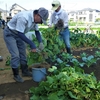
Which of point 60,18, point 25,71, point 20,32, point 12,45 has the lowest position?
point 25,71

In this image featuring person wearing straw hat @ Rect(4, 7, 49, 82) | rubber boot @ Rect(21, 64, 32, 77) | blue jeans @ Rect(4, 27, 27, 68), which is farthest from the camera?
rubber boot @ Rect(21, 64, 32, 77)

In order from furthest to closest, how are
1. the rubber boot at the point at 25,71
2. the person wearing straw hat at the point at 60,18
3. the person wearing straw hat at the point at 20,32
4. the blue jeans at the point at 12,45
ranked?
the person wearing straw hat at the point at 60,18 → the rubber boot at the point at 25,71 → the blue jeans at the point at 12,45 → the person wearing straw hat at the point at 20,32

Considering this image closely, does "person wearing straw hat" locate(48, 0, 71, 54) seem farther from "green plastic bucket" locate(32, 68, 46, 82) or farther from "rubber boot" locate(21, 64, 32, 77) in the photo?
"green plastic bucket" locate(32, 68, 46, 82)

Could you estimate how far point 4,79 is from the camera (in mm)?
3938

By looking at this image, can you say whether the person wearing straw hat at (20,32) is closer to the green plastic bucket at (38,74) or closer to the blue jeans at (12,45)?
the blue jeans at (12,45)

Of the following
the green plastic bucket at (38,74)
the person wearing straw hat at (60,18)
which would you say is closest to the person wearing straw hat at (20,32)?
the green plastic bucket at (38,74)

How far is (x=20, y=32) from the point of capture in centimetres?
331

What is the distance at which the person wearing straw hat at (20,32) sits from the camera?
10.8ft

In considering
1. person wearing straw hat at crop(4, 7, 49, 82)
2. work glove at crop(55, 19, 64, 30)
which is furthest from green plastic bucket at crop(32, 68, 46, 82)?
work glove at crop(55, 19, 64, 30)

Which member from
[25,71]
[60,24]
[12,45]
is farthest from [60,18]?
[12,45]

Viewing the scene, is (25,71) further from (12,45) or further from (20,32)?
(20,32)

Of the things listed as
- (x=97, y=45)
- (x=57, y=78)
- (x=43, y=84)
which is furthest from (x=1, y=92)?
(x=97, y=45)

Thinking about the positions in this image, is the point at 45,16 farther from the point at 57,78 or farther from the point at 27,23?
the point at 57,78

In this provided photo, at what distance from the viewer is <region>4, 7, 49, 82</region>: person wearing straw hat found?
10.8 feet
